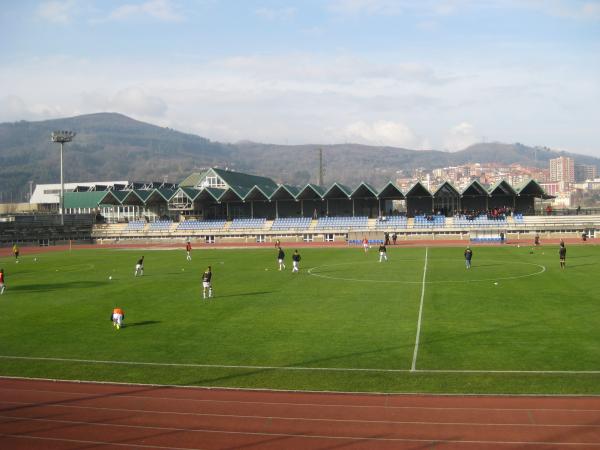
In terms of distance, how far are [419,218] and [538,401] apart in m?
71.2

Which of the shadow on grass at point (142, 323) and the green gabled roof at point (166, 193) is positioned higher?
the green gabled roof at point (166, 193)

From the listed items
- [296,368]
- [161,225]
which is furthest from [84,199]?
[296,368]

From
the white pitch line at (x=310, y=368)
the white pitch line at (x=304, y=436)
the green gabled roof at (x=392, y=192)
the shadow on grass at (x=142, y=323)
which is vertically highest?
the green gabled roof at (x=392, y=192)

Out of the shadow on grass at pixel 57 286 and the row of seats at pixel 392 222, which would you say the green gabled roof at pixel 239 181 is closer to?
the row of seats at pixel 392 222

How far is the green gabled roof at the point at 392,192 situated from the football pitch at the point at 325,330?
149 ft

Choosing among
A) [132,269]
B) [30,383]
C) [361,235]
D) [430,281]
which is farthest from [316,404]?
[361,235]

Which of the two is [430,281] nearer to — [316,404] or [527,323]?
[527,323]

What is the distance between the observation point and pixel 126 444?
44.4ft

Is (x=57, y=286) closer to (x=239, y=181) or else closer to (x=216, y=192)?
(x=216, y=192)

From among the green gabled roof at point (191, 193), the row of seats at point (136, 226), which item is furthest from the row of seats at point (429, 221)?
the row of seats at point (136, 226)

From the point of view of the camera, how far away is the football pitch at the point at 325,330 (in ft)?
58.1

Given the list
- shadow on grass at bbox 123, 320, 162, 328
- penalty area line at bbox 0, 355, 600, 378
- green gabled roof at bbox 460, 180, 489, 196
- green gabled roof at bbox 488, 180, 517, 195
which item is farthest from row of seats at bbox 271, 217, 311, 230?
penalty area line at bbox 0, 355, 600, 378

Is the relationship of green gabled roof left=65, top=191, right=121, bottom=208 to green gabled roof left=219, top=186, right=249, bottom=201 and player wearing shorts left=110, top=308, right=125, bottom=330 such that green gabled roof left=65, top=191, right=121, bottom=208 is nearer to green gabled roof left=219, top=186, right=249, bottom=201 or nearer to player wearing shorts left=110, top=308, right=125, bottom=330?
green gabled roof left=219, top=186, right=249, bottom=201

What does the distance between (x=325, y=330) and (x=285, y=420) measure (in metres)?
8.88
